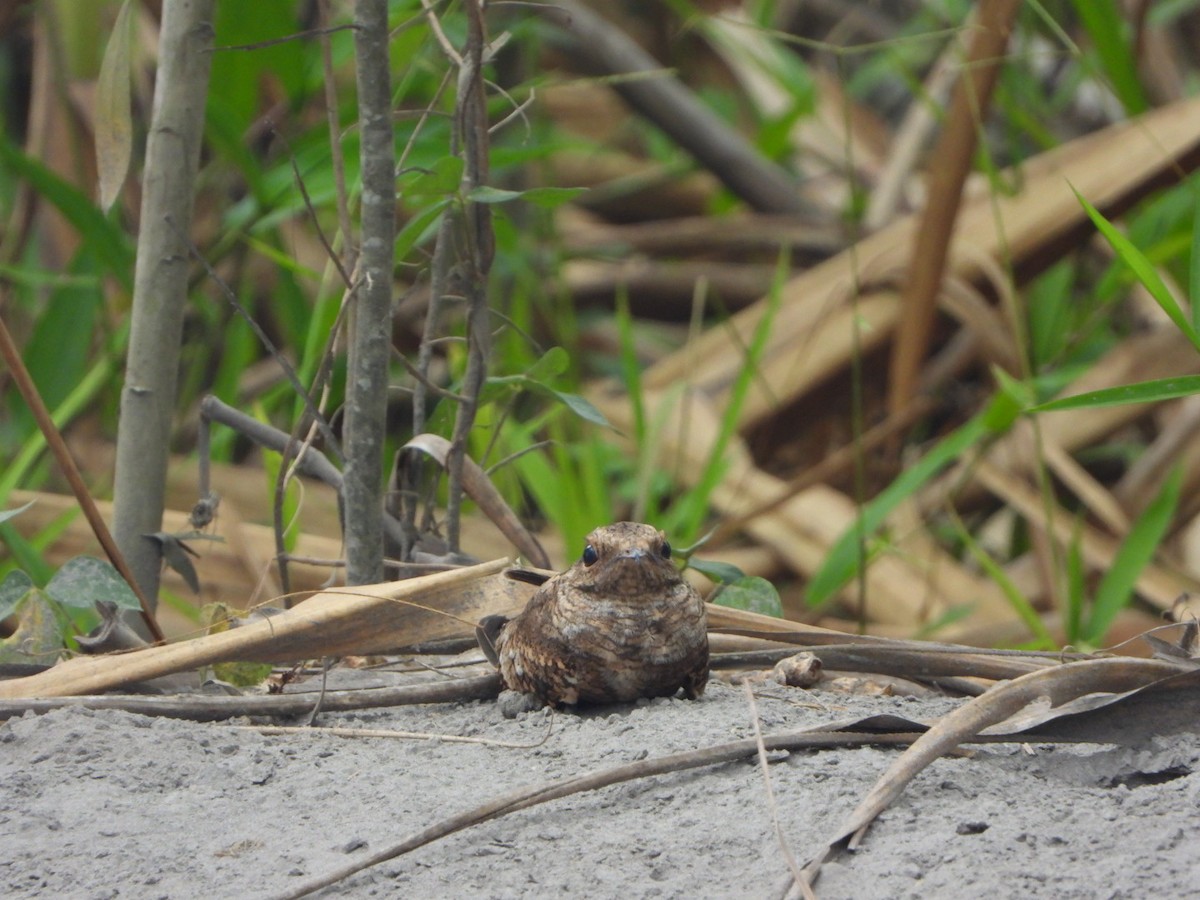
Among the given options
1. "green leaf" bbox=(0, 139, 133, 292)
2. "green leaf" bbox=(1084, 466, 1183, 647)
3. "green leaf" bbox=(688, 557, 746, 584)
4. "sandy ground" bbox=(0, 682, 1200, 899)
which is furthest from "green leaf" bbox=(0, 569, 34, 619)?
"green leaf" bbox=(1084, 466, 1183, 647)

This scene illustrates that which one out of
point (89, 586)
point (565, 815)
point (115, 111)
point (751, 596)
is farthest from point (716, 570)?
point (115, 111)

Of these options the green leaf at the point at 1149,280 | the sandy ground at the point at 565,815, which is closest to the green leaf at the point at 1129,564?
the green leaf at the point at 1149,280

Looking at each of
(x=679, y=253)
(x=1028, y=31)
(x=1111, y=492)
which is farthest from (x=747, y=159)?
(x=1111, y=492)

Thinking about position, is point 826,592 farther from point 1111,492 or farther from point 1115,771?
point 1115,771

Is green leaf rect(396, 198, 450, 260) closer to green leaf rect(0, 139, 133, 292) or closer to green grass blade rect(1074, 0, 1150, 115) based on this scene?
green leaf rect(0, 139, 133, 292)

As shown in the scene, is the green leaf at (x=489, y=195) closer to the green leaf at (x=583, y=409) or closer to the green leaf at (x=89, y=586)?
the green leaf at (x=583, y=409)

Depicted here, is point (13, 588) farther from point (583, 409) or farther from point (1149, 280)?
point (1149, 280)
